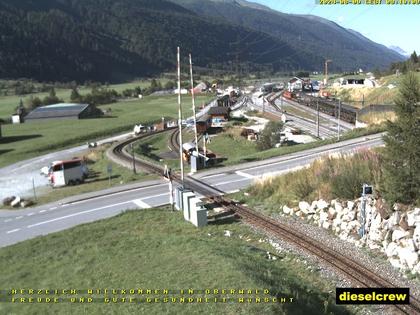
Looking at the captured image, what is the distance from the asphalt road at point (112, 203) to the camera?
28.5 metres

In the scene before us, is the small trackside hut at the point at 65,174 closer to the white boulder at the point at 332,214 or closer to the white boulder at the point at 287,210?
the white boulder at the point at 287,210

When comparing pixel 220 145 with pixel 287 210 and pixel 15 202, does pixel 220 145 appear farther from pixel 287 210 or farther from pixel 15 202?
pixel 287 210

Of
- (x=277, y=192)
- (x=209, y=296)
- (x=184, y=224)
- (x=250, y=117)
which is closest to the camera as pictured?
(x=209, y=296)

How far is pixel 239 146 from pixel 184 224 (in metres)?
43.6

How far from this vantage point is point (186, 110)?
414 feet

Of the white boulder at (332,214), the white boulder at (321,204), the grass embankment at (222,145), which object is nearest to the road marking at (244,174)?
the grass embankment at (222,145)

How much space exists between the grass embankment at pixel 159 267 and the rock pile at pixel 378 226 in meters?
2.82

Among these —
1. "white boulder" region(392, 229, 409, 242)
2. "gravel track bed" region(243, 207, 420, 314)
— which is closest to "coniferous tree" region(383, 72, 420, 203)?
"white boulder" region(392, 229, 409, 242)

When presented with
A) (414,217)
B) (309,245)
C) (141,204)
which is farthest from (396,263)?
(141,204)

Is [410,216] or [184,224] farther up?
[410,216]

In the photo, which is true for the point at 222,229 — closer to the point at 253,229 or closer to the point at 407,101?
the point at 253,229

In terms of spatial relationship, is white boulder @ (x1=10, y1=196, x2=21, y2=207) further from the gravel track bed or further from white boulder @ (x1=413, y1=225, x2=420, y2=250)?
white boulder @ (x1=413, y1=225, x2=420, y2=250)

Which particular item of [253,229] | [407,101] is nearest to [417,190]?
[407,101]

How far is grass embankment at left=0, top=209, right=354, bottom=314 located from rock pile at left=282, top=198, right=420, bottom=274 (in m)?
2.82
